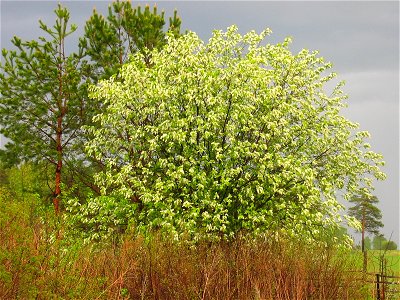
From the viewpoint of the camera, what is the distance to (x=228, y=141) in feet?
66.7

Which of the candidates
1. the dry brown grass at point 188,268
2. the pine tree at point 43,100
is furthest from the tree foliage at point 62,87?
the dry brown grass at point 188,268

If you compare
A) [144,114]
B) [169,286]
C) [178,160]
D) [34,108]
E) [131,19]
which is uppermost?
[131,19]

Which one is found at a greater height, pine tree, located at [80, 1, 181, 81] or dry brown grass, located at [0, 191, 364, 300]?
pine tree, located at [80, 1, 181, 81]

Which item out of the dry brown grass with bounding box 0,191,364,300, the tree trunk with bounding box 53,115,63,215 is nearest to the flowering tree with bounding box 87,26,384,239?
the dry brown grass with bounding box 0,191,364,300

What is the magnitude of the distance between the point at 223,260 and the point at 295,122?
1004 cm

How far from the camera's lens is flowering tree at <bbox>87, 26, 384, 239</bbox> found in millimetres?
19188

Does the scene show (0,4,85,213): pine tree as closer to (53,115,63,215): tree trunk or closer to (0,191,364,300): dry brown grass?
(53,115,63,215): tree trunk

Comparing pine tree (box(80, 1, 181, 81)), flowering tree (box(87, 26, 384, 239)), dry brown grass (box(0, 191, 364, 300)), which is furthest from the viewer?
pine tree (box(80, 1, 181, 81))

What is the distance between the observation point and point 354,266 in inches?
543

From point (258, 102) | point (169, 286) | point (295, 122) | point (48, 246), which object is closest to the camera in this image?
point (48, 246)

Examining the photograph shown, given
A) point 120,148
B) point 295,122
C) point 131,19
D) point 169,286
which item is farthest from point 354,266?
point 131,19

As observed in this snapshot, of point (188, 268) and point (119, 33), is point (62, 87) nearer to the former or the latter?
point (119, 33)

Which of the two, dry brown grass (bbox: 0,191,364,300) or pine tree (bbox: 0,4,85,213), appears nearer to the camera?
dry brown grass (bbox: 0,191,364,300)

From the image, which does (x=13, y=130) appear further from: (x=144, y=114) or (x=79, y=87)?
(x=144, y=114)
